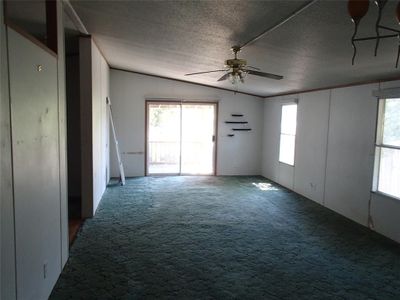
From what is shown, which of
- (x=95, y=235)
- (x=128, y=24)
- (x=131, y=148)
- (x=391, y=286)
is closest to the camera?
(x=391, y=286)

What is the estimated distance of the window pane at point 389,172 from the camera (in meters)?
4.20

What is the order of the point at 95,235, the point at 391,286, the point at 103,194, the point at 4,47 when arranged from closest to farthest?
1. the point at 4,47
2. the point at 391,286
3. the point at 95,235
4. the point at 103,194

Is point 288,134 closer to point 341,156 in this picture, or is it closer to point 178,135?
point 341,156

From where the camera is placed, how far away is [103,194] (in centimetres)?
625

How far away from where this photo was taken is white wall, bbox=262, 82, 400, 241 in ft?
14.9

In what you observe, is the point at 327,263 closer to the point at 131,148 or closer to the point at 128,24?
the point at 128,24

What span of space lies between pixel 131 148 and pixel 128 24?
4.63 m

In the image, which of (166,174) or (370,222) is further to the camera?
(166,174)

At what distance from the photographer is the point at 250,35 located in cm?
338

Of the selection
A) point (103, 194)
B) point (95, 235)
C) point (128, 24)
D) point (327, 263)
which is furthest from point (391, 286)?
point (103, 194)

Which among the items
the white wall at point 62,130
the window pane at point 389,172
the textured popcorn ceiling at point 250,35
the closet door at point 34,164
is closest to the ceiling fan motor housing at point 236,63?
the textured popcorn ceiling at point 250,35

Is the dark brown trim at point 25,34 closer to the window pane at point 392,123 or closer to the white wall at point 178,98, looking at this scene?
the window pane at point 392,123

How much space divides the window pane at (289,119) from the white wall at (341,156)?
0.91ft

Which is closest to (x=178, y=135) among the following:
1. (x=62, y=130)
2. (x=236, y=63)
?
(x=236, y=63)
